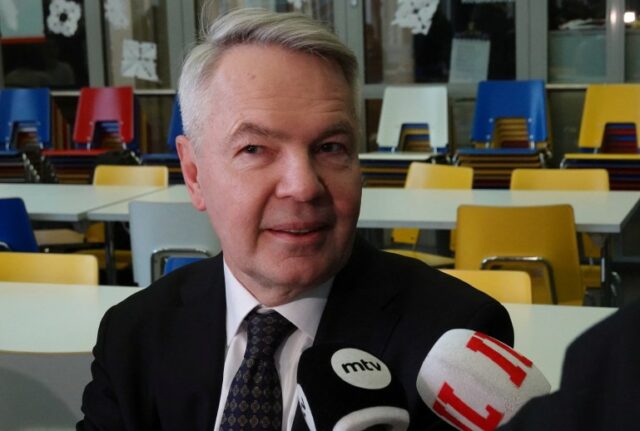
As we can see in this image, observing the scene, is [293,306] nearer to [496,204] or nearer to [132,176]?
[496,204]

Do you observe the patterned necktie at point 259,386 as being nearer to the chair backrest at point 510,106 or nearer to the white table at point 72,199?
the white table at point 72,199

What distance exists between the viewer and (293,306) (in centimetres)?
154

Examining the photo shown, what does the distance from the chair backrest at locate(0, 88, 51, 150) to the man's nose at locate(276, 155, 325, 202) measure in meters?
7.39

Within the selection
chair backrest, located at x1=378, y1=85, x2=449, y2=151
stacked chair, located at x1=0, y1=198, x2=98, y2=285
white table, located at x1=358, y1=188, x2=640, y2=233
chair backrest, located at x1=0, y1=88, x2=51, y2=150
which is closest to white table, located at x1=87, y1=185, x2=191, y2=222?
white table, located at x1=358, y1=188, x2=640, y2=233

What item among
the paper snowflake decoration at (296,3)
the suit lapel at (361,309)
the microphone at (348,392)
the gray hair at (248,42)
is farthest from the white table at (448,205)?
the paper snowflake decoration at (296,3)

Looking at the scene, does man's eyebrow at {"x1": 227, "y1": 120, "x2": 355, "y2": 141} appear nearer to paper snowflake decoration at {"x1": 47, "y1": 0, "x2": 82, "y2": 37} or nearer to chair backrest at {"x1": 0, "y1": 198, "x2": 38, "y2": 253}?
chair backrest at {"x1": 0, "y1": 198, "x2": 38, "y2": 253}

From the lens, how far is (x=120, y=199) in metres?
5.17

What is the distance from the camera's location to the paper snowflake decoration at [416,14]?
801 centimetres

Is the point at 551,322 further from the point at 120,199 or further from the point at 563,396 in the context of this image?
the point at 120,199

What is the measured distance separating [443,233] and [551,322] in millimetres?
3047

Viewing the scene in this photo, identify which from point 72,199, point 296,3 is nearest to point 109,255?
point 72,199

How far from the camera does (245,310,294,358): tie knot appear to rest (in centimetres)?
150

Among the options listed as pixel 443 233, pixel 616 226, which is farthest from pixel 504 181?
pixel 616 226

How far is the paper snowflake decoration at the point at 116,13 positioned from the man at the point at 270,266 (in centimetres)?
742
